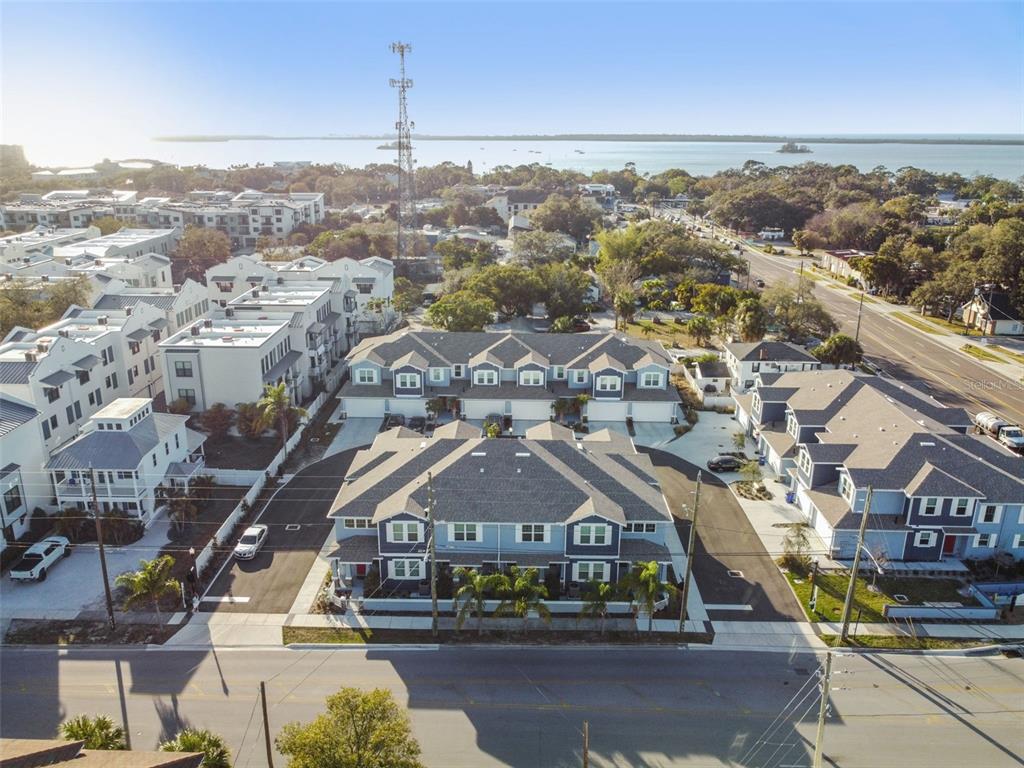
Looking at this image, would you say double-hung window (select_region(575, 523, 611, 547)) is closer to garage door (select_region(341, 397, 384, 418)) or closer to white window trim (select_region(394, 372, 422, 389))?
white window trim (select_region(394, 372, 422, 389))

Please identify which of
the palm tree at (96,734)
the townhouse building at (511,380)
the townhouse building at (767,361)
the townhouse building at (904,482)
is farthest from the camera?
the townhouse building at (767,361)

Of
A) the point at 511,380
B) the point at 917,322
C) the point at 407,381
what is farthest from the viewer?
the point at 917,322

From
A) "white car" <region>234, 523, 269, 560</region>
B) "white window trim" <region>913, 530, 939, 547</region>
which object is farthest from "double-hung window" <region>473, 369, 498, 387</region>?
"white window trim" <region>913, 530, 939, 547</region>

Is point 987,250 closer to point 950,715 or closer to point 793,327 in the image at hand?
point 793,327

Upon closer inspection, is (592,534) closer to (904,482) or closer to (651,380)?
(904,482)

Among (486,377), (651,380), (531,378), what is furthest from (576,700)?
(651,380)

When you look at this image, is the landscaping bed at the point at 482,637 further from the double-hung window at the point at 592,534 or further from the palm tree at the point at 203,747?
the palm tree at the point at 203,747

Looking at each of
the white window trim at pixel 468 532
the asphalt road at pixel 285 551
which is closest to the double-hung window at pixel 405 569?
the white window trim at pixel 468 532

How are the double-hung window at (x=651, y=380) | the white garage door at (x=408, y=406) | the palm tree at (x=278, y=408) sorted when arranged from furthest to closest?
1. the double-hung window at (x=651, y=380)
2. the white garage door at (x=408, y=406)
3. the palm tree at (x=278, y=408)
